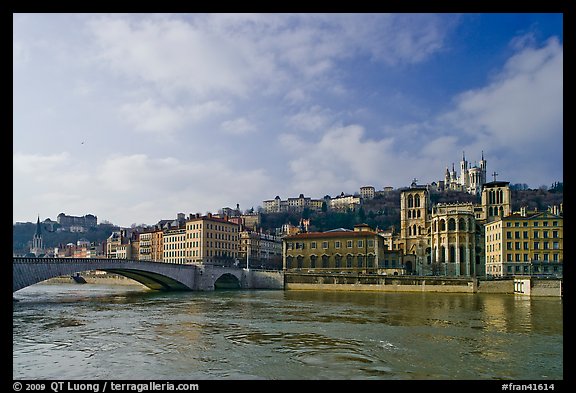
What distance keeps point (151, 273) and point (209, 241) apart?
37.5 metres

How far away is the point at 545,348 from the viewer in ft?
62.3

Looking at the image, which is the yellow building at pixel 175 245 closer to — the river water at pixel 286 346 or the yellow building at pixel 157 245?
the yellow building at pixel 157 245

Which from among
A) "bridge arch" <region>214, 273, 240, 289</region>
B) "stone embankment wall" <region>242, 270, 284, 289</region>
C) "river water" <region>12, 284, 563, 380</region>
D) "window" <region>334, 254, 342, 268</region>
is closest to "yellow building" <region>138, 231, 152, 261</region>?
"bridge arch" <region>214, 273, 240, 289</region>

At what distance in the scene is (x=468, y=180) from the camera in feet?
620

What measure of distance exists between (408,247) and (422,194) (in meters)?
10.8

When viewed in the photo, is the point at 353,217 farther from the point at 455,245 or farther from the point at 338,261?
the point at 455,245

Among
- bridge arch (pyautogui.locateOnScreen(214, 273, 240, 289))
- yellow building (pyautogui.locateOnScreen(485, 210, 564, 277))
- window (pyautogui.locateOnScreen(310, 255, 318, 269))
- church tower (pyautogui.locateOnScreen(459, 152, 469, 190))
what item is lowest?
bridge arch (pyautogui.locateOnScreen(214, 273, 240, 289))

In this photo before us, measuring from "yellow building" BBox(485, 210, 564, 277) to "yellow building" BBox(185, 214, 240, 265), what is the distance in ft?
165

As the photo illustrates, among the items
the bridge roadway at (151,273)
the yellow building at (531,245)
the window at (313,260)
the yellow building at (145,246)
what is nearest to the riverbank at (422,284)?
the bridge roadway at (151,273)

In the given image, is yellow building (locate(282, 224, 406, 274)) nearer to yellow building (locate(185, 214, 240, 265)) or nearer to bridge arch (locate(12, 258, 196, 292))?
yellow building (locate(185, 214, 240, 265))

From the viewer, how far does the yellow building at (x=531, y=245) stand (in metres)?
62.5

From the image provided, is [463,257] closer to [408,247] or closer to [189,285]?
[408,247]

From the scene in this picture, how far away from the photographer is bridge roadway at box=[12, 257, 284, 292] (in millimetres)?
37938
